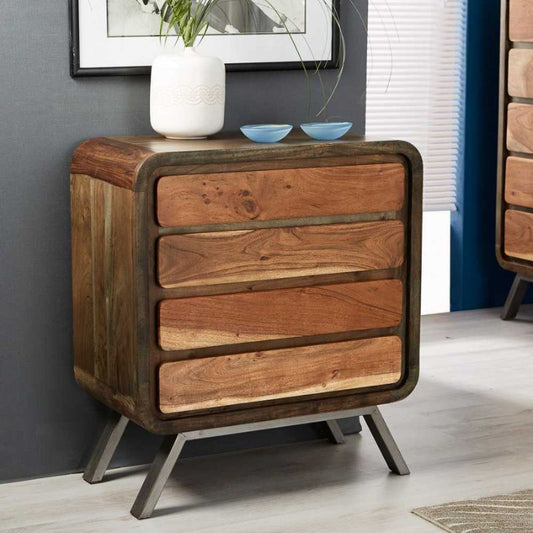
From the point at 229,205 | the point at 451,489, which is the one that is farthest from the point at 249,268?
the point at 451,489

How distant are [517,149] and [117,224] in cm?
215

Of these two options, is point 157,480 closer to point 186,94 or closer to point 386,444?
point 386,444

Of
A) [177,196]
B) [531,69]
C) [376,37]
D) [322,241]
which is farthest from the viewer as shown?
[376,37]

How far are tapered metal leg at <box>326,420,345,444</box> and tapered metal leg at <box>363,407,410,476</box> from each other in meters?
0.22

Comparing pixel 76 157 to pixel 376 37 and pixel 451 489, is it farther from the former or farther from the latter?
pixel 376 37

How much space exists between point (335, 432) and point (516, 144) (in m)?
1.63

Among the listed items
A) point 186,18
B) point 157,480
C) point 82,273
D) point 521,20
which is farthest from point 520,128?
point 157,480

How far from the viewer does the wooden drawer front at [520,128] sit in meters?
4.21

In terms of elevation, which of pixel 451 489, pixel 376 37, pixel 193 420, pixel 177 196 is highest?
pixel 376 37

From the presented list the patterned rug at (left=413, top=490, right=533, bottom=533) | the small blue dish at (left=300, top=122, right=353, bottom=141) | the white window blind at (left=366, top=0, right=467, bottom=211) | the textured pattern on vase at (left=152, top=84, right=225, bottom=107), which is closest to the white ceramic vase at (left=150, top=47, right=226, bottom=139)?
the textured pattern on vase at (left=152, top=84, right=225, bottom=107)

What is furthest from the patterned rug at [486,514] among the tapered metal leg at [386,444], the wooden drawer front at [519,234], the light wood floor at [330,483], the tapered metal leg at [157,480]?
the wooden drawer front at [519,234]

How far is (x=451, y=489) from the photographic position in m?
2.79

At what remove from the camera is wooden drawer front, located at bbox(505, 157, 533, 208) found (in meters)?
4.25

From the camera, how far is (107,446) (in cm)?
282
